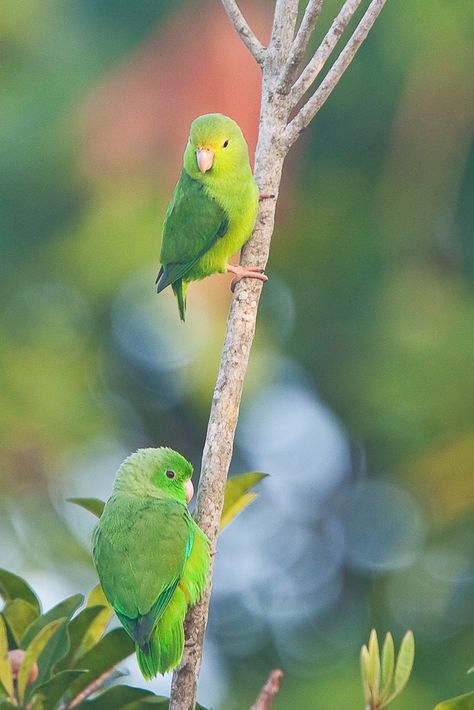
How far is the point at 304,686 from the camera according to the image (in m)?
7.39

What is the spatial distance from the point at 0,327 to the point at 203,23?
282 centimetres

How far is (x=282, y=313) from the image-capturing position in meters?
9.11

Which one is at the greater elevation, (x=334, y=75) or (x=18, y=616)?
(x=334, y=75)

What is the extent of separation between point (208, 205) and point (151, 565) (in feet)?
3.42

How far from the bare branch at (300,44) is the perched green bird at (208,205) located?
→ 327mm

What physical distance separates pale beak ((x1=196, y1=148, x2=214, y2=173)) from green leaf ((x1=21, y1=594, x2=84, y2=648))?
3.91ft

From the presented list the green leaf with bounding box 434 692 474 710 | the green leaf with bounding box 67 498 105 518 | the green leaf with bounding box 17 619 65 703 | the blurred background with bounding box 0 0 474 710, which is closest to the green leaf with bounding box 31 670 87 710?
the green leaf with bounding box 17 619 65 703

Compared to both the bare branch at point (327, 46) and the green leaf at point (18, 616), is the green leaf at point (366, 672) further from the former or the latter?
the bare branch at point (327, 46)

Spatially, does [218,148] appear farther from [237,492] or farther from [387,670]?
[387,670]

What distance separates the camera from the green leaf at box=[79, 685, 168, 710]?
87.7 inches

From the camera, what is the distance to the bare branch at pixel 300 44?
91.7 inches

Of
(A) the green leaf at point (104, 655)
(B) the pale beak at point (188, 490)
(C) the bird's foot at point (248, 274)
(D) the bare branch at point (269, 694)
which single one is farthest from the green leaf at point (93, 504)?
(D) the bare branch at point (269, 694)

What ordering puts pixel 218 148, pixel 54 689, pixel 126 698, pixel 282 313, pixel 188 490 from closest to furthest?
pixel 54 689 → pixel 126 698 → pixel 188 490 → pixel 218 148 → pixel 282 313

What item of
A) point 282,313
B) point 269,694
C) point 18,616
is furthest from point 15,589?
point 282,313
